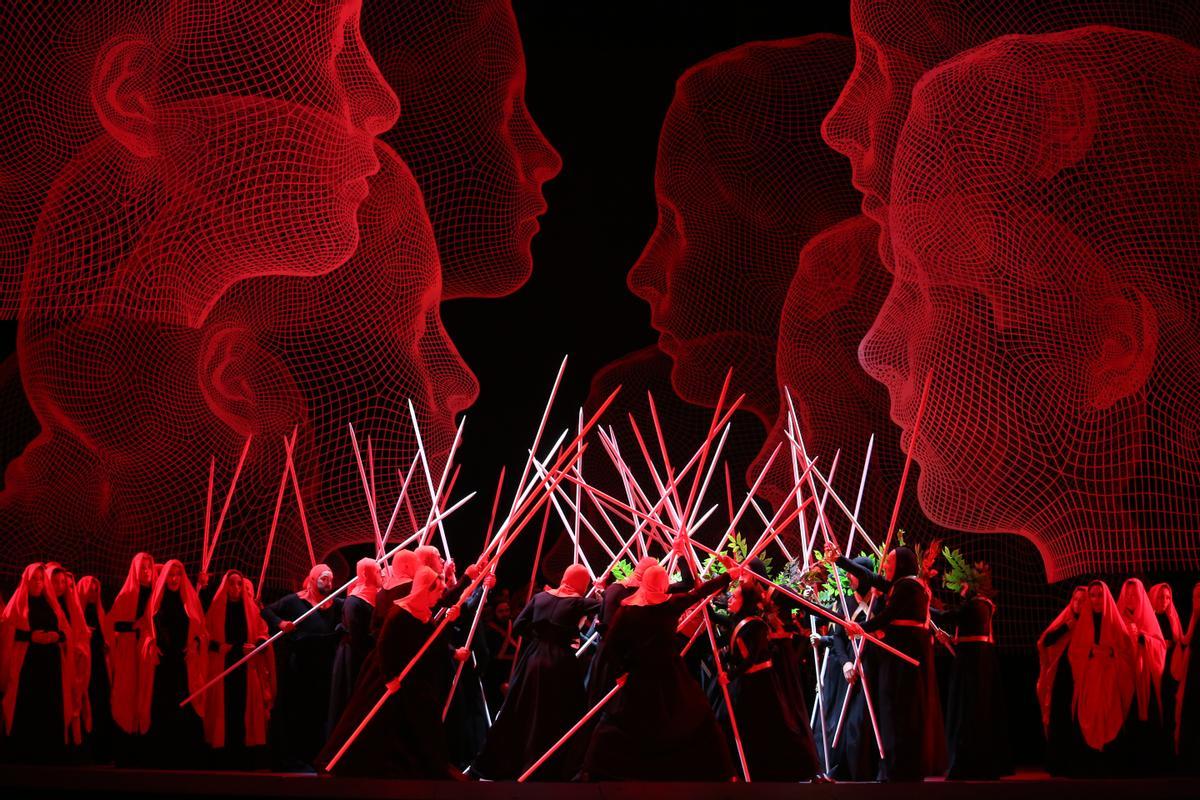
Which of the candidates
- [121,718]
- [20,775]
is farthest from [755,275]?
[20,775]

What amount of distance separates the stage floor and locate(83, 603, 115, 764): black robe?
1.70 metres

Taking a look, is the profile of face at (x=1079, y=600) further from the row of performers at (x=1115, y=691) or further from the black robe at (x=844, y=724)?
the black robe at (x=844, y=724)

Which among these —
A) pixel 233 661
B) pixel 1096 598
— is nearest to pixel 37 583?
pixel 233 661

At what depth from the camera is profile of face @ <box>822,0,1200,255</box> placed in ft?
24.9

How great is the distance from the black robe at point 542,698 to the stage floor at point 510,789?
0.82 meters

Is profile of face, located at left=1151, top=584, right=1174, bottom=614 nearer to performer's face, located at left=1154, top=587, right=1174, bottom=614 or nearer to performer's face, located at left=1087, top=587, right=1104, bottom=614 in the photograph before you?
performer's face, located at left=1154, top=587, right=1174, bottom=614

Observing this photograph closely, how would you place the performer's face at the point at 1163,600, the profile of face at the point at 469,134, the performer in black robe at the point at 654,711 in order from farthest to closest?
the profile of face at the point at 469,134 < the performer's face at the point at 1163,600 < the performer in black robe at the point at 654,711

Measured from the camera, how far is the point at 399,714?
6.27 meters

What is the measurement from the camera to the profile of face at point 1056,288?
6.84 meters

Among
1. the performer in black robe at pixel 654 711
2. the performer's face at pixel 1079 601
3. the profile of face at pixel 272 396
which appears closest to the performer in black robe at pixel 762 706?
the performer in black robe at pixel 654 711

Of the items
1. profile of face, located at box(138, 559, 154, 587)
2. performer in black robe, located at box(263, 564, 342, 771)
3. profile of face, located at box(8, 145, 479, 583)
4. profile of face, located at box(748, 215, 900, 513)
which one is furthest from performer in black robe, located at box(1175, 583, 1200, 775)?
profile of face, located at box(138, 559, 154, 587)

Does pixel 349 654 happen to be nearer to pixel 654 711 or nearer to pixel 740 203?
pixel 654 711

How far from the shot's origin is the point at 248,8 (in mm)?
Result: 7039

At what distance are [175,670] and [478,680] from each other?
5.94 ft
